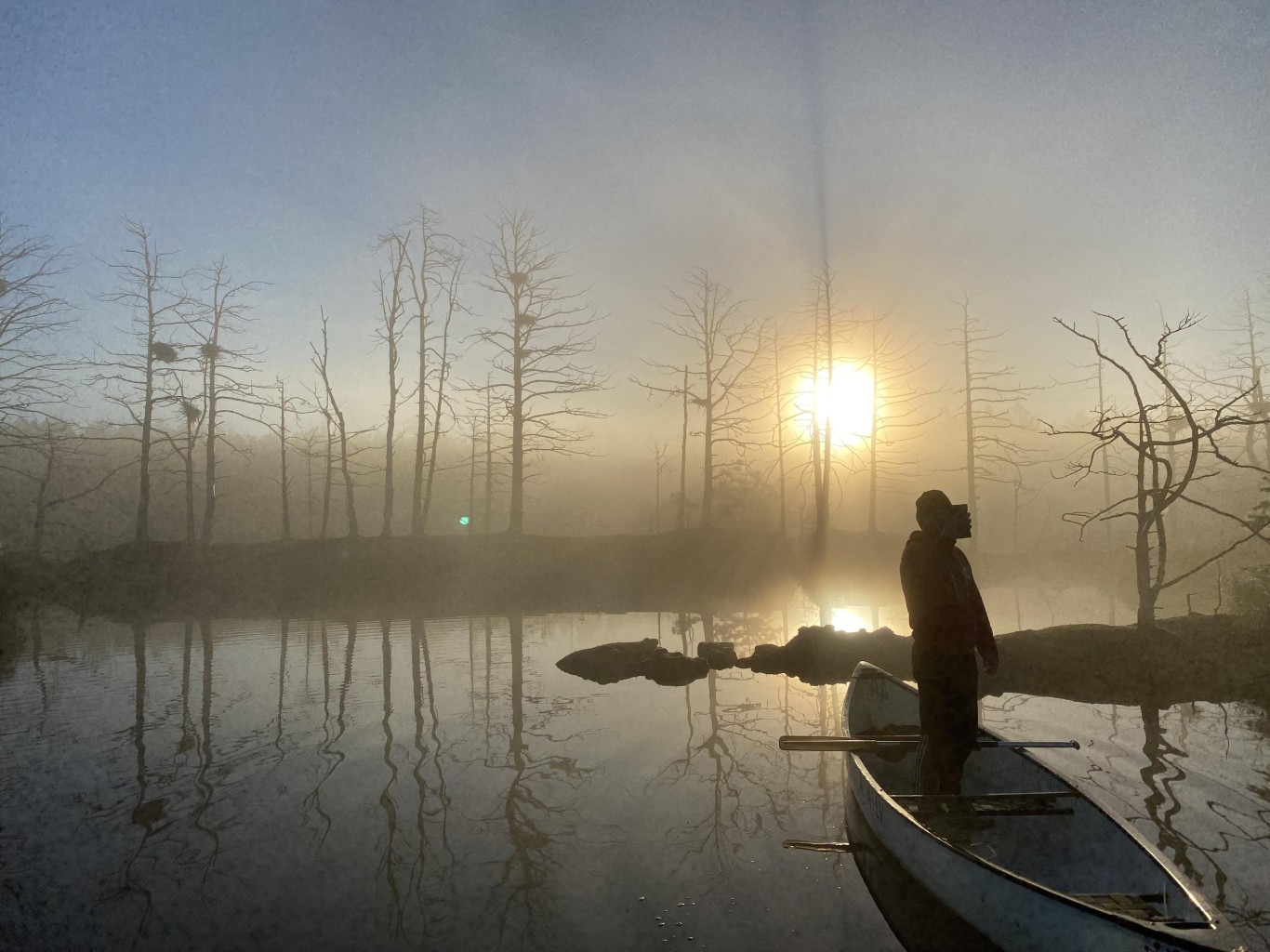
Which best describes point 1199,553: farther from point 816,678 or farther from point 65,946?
point 65,946

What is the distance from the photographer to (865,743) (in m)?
7.01

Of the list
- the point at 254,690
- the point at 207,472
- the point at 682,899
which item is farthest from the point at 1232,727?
the point at 207,472

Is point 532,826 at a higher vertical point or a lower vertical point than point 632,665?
lower

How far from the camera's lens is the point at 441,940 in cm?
509

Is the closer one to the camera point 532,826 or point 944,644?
point 944,644

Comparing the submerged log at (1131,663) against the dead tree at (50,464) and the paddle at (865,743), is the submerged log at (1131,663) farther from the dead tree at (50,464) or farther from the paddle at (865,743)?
the dead tree at (50,464)

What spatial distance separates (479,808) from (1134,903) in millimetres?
5745

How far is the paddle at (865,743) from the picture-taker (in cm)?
673

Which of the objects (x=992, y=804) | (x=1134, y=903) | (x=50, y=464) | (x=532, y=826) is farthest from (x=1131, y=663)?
(x=50, y=464)

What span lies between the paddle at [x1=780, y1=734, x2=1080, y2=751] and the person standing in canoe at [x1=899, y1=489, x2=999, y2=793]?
0.96ft

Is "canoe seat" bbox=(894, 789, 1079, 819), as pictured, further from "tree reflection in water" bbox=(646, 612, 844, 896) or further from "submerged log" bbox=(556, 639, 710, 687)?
"submerged log" bbox=(556, 639, 710, 687)

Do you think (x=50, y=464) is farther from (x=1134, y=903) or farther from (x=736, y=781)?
(x=1134, y=903)

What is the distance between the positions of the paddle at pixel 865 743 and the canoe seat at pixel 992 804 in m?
0.71

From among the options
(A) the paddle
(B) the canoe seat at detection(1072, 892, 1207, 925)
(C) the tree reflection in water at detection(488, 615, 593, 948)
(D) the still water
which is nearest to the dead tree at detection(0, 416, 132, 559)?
(D) the still water
